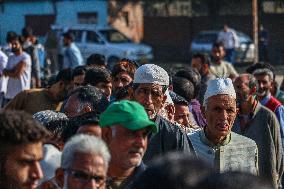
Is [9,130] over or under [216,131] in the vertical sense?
over

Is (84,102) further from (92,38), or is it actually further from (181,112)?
(92,38)

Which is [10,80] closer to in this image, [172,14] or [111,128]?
[111,128]

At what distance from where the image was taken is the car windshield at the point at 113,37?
36219 millimetres

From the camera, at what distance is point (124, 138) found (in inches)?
200

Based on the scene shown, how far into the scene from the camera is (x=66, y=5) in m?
47.3

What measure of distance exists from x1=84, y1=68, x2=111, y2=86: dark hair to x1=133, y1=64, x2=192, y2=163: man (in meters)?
2.03

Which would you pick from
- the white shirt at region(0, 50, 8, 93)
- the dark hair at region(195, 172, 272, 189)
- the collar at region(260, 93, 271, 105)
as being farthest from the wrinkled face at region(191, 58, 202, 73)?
the dark hair at region(195, 172, 272, 189)

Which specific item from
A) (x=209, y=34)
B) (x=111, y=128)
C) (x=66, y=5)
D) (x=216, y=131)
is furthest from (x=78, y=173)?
(x=66, y=5)

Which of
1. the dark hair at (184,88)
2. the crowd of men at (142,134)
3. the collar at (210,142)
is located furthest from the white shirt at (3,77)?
the collar at (210,142)

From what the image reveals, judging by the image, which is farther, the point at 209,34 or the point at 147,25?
the point at 147,25

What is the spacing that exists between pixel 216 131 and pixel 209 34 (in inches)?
1311

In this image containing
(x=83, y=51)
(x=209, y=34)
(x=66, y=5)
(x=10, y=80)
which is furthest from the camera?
(x=66, y=5)

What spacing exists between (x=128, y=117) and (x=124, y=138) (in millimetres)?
113

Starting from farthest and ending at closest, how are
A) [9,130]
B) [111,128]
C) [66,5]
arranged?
[66,5] → [111,128] → [9,130]
